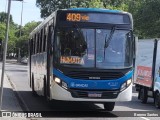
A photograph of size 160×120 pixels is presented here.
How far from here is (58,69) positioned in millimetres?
13586

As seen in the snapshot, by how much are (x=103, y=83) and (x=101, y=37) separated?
1.40 metres

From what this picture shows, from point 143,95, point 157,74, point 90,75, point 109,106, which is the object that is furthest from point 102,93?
point 143,95

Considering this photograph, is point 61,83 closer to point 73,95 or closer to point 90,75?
point 73,95

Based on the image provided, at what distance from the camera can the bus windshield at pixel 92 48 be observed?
13.6 m

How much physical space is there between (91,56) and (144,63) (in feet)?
26.7

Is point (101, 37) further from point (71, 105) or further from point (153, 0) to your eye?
point (153, 0)

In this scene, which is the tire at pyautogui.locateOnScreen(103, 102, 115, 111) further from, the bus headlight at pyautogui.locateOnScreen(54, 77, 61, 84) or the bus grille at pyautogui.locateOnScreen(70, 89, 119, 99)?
the bus headlight at pyautogui.locateOnScreen(54, 77, 61, 84)

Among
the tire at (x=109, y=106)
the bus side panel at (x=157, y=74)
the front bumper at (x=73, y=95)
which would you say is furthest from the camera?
the bus side panel at (x=157, y=74)

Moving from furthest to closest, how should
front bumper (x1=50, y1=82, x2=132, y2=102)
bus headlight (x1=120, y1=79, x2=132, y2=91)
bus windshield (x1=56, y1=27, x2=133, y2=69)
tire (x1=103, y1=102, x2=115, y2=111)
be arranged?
1. tire (x1=103, y1=102, x2=115, y2=111)
2. bus headlight (x1=120, y1=79, x2=132, y2=91)
3. bus windshield (x1=56, y1=27, x2=133, y2=69)
4. front bumper (x1=50, y1=82, x2=132, y2=102)

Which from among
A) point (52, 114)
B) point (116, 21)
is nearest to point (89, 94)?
point (52, 114)

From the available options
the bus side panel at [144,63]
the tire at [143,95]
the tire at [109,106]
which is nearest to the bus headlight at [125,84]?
the tire at [109,106]

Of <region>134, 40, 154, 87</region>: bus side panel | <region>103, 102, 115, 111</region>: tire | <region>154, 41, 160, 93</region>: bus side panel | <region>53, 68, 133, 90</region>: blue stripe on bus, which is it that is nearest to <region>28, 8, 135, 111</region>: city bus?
<region>53, 68, 133, 90</region>: blue stripe on bus

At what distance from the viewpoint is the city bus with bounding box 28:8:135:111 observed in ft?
44.3

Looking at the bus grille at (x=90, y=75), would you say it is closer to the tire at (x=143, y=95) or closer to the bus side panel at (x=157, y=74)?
the bus side panel at (x=157, y=74)
